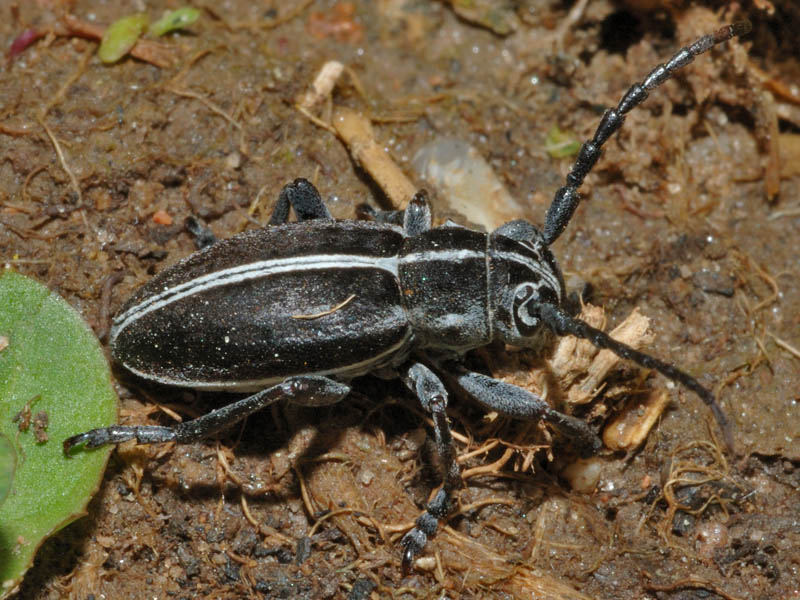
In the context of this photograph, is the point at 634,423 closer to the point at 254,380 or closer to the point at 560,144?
the point at 560,144

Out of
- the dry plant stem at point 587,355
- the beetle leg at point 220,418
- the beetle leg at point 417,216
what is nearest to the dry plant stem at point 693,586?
the dry plant stem at point 587,355

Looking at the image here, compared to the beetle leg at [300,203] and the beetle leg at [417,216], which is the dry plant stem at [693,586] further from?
the beetle leg at [300,203]

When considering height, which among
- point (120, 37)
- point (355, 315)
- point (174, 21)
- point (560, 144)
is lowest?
point (355, 315)

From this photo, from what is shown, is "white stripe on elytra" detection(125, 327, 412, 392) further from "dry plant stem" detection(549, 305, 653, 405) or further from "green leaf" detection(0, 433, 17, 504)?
"dry plant stem" detection(549, 305, 653, 405)

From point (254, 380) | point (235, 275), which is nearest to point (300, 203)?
point (235, 275)

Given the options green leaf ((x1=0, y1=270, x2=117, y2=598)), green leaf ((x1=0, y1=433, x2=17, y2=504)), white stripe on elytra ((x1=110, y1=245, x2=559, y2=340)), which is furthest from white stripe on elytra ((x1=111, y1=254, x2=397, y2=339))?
green leaf ((x1=0, y1=433, x2=17, y2=504))
